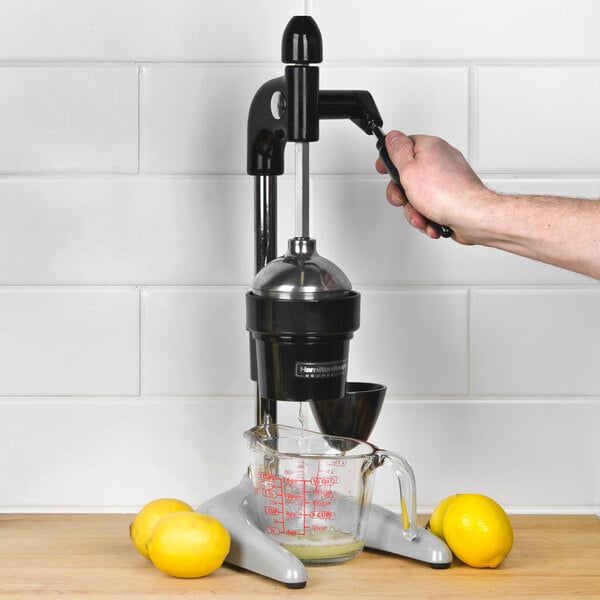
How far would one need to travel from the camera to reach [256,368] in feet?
3.47

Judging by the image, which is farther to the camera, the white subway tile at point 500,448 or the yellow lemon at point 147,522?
the white subway tile at point 500,448

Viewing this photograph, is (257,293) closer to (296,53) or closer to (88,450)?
(296,53)

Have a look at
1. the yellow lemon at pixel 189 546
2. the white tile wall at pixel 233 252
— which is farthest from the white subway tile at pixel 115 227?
the yellow lemon at pixel 189 546

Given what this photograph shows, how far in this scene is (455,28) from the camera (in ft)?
4.06

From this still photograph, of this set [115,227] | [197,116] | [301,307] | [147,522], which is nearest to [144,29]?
[197,116]

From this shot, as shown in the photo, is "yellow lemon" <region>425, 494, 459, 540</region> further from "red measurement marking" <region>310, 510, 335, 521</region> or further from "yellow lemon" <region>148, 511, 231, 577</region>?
"yellow lemon" <region>148, 511, 231, 577</region>

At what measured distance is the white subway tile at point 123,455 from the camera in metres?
1.26

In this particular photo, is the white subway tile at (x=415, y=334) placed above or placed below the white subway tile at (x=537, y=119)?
below

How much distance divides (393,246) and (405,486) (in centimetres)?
37

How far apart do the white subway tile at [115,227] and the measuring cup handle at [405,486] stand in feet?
1.25

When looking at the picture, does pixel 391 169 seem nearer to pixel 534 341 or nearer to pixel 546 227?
pixel 546 227

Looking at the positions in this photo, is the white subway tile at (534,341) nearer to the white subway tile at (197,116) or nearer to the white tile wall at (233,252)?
the white tile wall at (233,252)

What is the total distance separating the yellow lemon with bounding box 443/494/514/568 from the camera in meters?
0.99

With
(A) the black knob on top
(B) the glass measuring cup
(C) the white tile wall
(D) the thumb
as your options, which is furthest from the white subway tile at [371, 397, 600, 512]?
(A) the black knob on top
